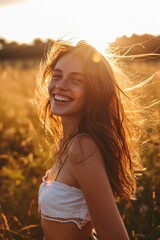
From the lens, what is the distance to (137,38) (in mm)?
3361

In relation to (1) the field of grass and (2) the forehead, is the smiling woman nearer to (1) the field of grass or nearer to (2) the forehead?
(2) the forehead

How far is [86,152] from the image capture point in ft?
6.66

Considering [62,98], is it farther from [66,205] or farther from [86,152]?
[66,205]

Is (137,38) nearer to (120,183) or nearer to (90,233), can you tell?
(120,183)

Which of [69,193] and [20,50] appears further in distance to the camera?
[20,50]

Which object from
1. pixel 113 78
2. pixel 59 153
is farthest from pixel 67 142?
pixel 113 78

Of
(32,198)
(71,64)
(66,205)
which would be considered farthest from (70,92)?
(32,198)

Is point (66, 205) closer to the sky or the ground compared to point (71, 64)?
closer to the ground

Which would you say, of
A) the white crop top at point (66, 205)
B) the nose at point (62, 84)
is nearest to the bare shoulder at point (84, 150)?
the white crop top at point (66, 205)

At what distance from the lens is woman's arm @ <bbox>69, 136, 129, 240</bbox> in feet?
6.43

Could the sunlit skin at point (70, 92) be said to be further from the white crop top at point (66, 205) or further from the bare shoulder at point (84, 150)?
the white crop top at point (66, 205)

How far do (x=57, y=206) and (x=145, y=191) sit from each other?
5.65ft

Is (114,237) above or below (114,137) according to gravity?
below

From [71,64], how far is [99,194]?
0.82m
